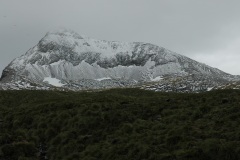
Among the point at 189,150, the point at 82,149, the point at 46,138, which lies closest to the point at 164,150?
the point at 189,150

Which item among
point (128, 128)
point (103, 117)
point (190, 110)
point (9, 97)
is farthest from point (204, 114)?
point (9, 97)

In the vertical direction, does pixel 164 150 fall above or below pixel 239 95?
below

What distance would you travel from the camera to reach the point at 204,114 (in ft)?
101

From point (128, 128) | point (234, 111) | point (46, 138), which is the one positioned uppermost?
point (234, 111)

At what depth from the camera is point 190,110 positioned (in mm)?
32344

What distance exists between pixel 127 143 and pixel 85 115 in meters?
8.95

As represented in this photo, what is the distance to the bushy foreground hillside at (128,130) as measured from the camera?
78.7 feet

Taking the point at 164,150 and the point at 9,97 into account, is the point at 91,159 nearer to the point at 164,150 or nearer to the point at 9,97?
the point at 164,150

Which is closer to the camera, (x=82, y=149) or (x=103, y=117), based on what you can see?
(x=82, y=149)

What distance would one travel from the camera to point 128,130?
98.0 ft

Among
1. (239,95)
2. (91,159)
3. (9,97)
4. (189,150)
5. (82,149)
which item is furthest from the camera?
(9,97)

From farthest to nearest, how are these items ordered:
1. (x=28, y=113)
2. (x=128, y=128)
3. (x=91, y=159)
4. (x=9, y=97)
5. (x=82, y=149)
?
(x=9, y=97) < (x=28, y=113) < (x=128, y=128) < (x=82, y=149) < (x=91, y=159)

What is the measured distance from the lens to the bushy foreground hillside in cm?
2398

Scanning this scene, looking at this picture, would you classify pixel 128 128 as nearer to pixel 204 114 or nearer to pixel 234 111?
pixel 204 114
